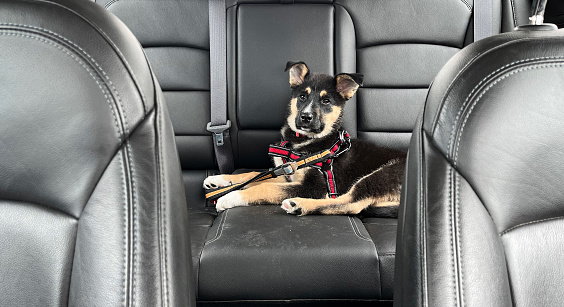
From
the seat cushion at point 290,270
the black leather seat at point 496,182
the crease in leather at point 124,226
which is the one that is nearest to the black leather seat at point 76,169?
the crease in leather at point 124,226

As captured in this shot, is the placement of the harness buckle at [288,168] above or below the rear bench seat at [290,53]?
below

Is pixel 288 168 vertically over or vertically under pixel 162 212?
under

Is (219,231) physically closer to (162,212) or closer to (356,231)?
(356,231)

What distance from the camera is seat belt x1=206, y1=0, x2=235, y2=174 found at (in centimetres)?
262

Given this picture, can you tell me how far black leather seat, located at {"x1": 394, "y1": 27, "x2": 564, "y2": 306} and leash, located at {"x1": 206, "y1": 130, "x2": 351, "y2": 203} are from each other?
1.55m

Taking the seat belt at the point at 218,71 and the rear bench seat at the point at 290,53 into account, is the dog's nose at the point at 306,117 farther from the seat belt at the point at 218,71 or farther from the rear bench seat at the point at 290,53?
the seat belt at the point at 218,71

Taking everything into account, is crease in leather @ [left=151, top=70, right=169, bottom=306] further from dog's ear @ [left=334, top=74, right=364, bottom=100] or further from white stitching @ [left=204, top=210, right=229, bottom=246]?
dog's ear @ [left=334, top=74, right=364, bottom=100]

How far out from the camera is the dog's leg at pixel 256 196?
237 cm

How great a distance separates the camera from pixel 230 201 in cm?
236

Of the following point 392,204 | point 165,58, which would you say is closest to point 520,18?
point 392,204

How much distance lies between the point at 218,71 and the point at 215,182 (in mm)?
595

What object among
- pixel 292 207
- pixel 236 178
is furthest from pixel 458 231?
pixel 236 178

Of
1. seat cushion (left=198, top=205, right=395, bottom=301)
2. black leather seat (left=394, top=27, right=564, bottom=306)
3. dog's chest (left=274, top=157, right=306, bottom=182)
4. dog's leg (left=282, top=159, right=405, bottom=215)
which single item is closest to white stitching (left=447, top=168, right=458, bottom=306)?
black leather seat (left=394, top=27, right=564, bottom=306)

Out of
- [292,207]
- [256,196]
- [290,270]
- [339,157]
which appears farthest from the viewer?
[339,157]
